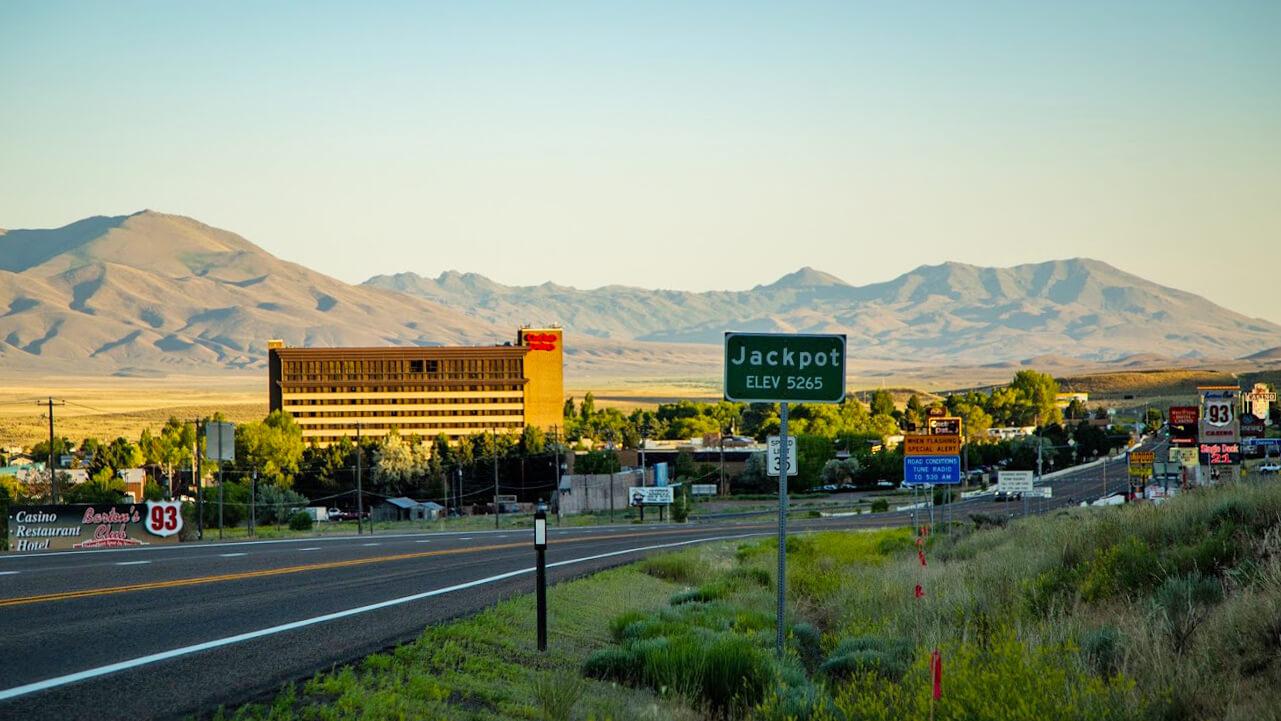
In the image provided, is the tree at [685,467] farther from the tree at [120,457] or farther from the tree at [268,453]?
the tree at [120,457]

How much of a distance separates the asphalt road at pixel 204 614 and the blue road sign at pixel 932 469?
433 inches

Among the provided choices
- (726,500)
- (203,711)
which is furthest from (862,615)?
(726,500)

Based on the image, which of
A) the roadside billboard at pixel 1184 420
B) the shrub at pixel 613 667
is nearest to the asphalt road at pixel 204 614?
the shrub at pixel 613 667

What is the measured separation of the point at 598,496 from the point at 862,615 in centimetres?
8461

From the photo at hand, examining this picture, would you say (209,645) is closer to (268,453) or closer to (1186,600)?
(1186,600)

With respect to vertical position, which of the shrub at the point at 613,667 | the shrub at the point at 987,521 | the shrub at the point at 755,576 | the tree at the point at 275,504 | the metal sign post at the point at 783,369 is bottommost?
the tree at the point at 275,504

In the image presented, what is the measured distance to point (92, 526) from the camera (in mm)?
32531

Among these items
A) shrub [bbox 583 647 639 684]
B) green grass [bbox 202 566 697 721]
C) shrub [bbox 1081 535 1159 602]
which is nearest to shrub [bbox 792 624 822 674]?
shrub [bbox 583 647 639 684]

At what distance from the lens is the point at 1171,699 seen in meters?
9.56

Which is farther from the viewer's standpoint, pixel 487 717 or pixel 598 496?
pixel 598 496

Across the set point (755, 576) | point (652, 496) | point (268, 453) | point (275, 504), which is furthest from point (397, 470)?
point (755, 576)

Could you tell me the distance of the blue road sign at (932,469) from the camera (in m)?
33.7

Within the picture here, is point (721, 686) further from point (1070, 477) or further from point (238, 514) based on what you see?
point (1070, 477)

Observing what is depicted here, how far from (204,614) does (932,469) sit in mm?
23916
